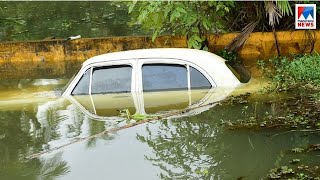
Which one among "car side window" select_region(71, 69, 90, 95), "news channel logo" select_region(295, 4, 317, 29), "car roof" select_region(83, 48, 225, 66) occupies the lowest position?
"car side window" select_region(71, 69, 90, 95)

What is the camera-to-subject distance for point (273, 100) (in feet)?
22.8

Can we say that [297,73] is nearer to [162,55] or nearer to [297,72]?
[297,72]

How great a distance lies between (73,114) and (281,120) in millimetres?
2843

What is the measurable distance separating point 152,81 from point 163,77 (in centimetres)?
17

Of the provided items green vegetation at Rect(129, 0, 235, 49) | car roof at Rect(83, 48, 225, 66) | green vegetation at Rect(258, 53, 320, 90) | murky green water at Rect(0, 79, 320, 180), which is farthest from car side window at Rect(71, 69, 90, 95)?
green vegetation at Rect(258, 53, 320, 90)

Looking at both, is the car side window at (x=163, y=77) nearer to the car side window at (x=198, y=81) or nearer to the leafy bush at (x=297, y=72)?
the car side window at (x=198, y=81)

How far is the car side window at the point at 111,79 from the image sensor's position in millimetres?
7352

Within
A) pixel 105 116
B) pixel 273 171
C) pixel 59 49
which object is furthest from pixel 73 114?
pixel 59 49

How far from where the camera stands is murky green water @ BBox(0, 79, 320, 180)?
5.06m

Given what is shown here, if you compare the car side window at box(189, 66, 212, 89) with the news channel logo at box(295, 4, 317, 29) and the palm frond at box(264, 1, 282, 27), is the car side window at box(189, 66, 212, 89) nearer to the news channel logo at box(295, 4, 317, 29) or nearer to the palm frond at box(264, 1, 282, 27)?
the palm frond at box(264, 1, 282, 27)

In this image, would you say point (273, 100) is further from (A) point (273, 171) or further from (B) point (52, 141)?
(B) point (52, 141)

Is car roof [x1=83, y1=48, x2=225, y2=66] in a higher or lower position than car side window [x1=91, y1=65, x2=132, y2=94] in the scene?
higher

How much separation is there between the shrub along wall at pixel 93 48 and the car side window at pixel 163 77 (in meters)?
2.87

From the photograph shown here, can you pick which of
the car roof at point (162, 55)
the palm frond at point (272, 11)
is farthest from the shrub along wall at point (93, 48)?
the car roof at point (162, 55)
